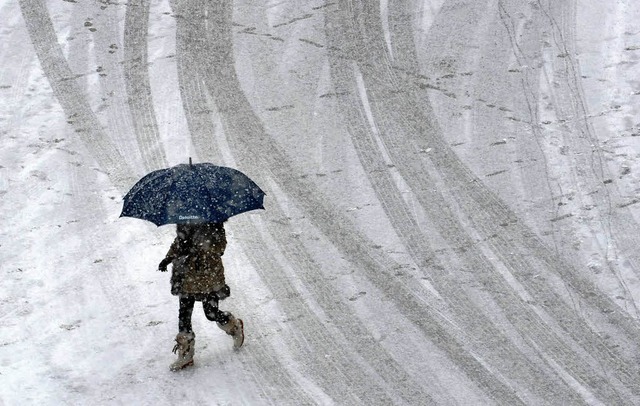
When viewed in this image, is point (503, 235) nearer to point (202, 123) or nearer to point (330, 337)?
point (330, 337)

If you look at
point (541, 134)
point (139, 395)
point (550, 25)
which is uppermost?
point (550, 25)

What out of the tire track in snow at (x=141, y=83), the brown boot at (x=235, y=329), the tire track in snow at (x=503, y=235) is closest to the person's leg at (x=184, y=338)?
the brown boot at (x=235, y=329)

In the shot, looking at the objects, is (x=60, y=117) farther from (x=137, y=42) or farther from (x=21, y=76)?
(x=137, y=42)

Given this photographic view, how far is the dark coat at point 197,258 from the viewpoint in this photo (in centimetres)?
767

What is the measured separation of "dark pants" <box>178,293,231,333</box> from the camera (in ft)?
25.8

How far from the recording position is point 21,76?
1232cm

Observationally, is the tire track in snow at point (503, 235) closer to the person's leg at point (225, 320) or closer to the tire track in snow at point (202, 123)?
the tire track in snow at point (202, 123)

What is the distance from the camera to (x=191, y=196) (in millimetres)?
7453

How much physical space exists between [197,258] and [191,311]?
47 cm

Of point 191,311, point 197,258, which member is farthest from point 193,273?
point 191,311

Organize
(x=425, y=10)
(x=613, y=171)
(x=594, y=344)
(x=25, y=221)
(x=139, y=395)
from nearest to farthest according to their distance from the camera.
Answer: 1. (x=139, y=395)
2. (x=594, y=344)
3. (x=25, y=221)
4. (x=613, y=171)
5. (x=425, y=10)

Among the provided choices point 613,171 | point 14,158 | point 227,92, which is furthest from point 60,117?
point 613,171

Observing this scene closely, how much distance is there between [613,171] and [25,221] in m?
5.84

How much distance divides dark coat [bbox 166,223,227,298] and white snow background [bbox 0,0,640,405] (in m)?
0.70
